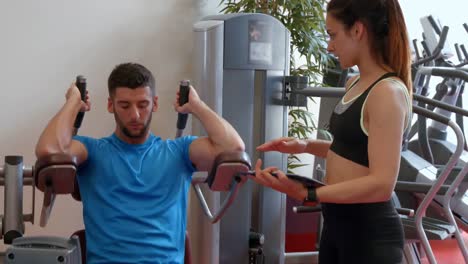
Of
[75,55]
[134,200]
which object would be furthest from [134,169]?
[75,55]

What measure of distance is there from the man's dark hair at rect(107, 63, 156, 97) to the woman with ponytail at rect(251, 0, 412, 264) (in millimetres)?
580

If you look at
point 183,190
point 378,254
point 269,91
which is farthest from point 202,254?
point 378,254

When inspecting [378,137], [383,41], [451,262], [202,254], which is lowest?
[451,262]

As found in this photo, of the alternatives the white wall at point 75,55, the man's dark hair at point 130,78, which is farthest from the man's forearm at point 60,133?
the white wall at point 75,55

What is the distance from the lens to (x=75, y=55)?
3471 millimetres

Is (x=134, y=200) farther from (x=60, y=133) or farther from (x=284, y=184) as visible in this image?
(x=284, y=184)

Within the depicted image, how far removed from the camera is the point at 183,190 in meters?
2.11

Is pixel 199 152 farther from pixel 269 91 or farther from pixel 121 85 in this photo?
pixel 269 91

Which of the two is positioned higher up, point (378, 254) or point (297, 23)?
point (297, 23)

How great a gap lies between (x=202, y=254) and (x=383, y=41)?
176cm

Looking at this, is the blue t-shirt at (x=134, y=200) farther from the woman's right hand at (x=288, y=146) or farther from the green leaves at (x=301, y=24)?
the green leaves at (x=301, y=24)

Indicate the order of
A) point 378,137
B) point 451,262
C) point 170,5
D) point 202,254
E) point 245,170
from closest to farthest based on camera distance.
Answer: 1. point 378,137
2. point 245,170
3. point 202,254
4. point 170,5
5. point 451,262

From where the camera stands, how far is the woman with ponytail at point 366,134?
1.57m

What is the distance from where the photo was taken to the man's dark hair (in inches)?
81.9
